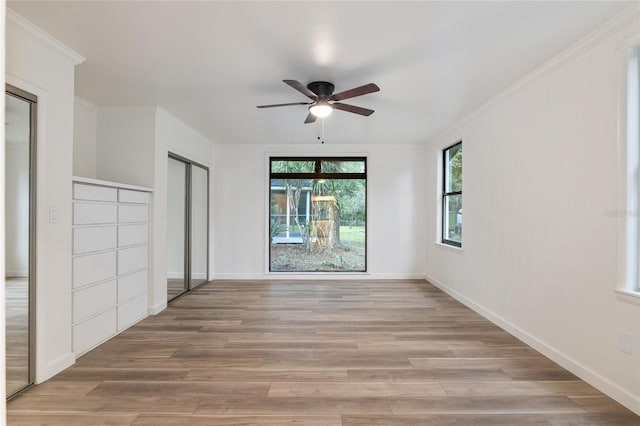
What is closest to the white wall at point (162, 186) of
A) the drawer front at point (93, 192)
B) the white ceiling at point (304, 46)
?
the white ceiling at point (304, 46)

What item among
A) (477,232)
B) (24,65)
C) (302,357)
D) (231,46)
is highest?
(231,46)

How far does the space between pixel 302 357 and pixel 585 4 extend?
3.14m

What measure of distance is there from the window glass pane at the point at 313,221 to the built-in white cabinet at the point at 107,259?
2621mm

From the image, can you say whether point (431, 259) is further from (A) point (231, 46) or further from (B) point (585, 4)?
(A) point (231, 46)

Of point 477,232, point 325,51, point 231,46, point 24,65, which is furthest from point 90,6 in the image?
point 477,232

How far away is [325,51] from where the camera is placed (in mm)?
2518

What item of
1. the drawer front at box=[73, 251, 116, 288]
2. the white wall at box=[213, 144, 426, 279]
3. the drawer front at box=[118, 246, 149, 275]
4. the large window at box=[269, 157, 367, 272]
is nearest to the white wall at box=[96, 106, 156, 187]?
the drawer front at box=[118, 246, 149, 275]

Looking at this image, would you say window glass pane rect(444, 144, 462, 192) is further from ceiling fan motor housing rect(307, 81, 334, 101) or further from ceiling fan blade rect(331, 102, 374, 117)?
ceiling fan motor housing rect(307, 81, 334, 101)

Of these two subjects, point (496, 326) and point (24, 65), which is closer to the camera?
point (24, 65)

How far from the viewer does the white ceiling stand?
2031 mm

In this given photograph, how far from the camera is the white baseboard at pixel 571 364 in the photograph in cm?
207

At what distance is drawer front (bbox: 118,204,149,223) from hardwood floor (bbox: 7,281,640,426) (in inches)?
45.7

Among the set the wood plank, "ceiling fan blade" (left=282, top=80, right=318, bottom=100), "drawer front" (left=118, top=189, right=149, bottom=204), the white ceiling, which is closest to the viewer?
the wood plank

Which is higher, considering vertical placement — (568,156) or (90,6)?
(90,6)
